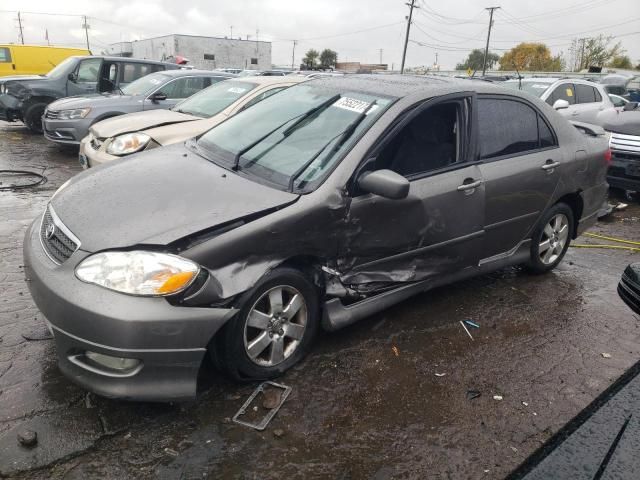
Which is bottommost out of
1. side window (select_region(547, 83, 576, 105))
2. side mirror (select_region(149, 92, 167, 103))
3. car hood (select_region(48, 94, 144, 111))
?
car hood (select_region(48, 94, 144, 111))

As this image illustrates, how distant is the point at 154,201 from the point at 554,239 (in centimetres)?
355

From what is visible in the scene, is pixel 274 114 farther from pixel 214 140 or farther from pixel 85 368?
pixel 85 368

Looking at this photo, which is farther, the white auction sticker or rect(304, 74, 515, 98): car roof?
rect(304, 74, 515, 98): car roof

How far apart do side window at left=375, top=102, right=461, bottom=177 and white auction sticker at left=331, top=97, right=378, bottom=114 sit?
30cm

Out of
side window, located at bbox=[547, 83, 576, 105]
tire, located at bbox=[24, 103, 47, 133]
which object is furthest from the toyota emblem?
side window, located at bbox=[547, 83, 576, 105]

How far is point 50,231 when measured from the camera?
9.31 ft

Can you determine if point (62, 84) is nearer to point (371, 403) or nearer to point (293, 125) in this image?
point (293, 125)

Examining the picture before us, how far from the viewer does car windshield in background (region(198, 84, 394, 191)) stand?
121 inches

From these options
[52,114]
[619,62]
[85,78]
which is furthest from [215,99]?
[619,62]

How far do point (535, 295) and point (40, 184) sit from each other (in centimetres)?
628

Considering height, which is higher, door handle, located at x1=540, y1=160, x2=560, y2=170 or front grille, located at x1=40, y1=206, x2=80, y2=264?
door handle, located at x1=540, y1=160, x2=560, y2=170

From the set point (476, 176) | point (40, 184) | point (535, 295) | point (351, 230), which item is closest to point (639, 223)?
point (535, 295)

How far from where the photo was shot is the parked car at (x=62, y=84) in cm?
1042

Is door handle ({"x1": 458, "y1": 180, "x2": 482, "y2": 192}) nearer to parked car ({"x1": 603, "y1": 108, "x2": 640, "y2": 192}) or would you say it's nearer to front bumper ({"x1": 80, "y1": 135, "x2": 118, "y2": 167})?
front bumper ({"x1": 80, "y1": 135, "x2": 118, "y2": 167})
